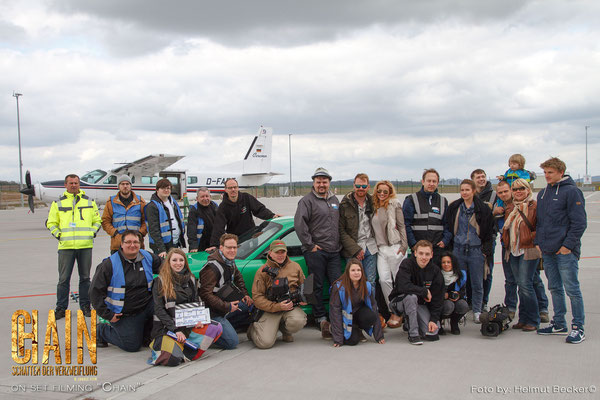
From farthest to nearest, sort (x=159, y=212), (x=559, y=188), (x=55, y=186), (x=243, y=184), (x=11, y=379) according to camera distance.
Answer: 1. (x=243, y=184)
2. (x=55, y=186)
3. (x=159, y=212)
4. (x=559, y=188)
5. (x=11, y=379)

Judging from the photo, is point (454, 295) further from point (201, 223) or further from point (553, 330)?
point (201, 223)

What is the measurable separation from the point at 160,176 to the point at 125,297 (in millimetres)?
25680

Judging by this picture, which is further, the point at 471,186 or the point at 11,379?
the point at 471,186

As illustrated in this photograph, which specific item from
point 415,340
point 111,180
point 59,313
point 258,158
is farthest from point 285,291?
point 258,158

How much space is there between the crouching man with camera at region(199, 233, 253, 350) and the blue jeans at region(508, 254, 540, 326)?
10.1 feet

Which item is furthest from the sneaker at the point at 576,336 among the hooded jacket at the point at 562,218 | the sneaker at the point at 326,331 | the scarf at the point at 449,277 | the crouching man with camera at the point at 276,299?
the crouching man with camera at the point at 276,299

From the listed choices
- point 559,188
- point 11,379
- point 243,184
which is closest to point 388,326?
point 559,188

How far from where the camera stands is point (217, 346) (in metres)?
5.36

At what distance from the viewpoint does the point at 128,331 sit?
17.3 ft

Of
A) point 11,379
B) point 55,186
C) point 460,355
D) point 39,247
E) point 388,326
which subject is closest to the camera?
point 11,379

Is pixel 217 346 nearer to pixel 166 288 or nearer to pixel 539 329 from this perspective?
pixel 166 288

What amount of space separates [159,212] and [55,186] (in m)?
20.2

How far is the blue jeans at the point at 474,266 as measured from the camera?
6133mm

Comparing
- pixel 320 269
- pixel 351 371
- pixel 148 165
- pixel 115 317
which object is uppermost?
pixel 148 165
